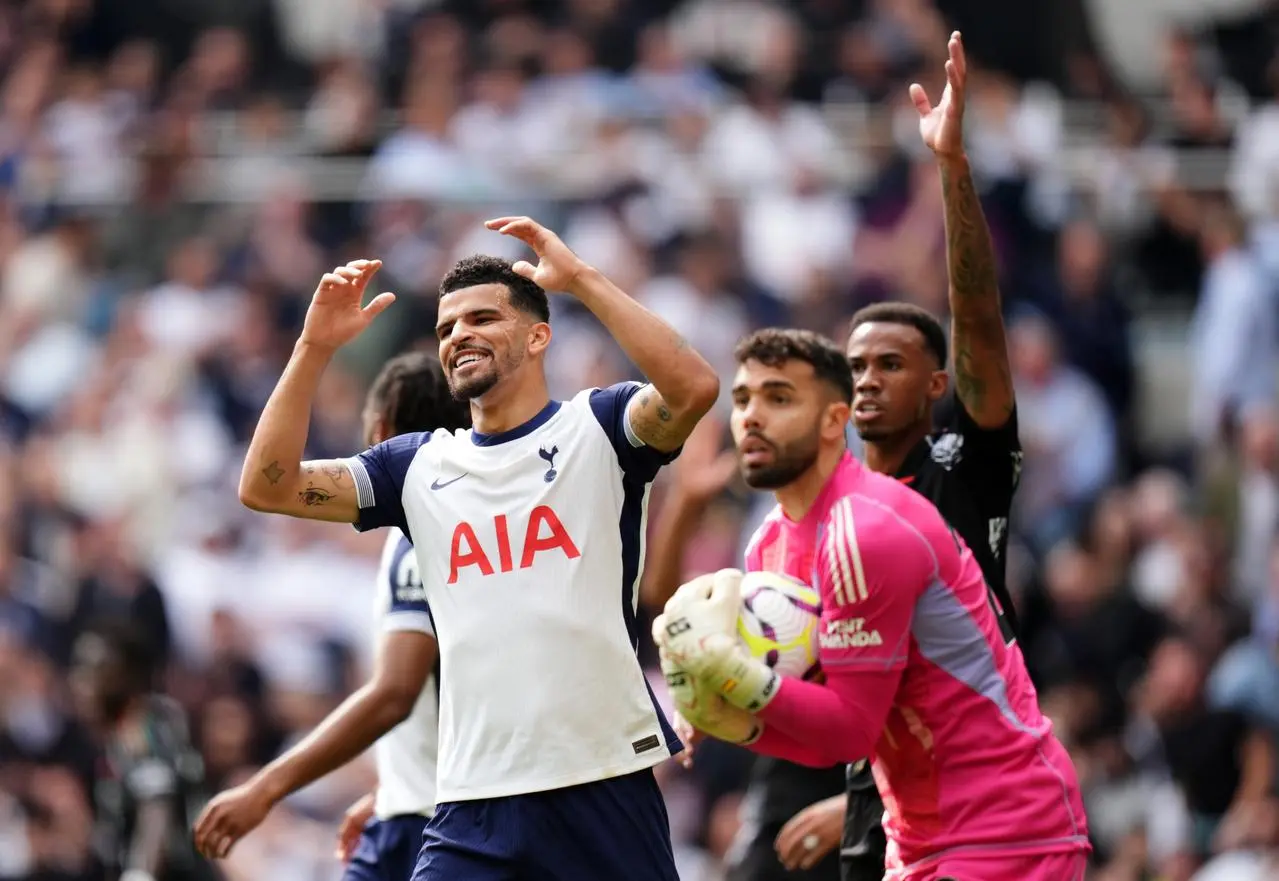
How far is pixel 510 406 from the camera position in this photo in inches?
262

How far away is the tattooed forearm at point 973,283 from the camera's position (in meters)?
6.92

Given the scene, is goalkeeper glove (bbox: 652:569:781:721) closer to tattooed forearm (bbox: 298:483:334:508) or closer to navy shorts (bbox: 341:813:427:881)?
tattooed forearm (bbox: 298:483:334:508)

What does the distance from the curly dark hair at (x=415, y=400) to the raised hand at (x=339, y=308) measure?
1.06 m

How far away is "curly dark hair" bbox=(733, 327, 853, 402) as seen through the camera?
650 cm

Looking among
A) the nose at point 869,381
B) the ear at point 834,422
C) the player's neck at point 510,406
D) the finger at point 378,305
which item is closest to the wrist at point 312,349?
the finger at point 378,305

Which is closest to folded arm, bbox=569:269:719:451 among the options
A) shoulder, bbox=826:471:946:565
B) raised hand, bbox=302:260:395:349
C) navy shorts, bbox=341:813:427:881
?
shoulder, bbox=826:471:946:565

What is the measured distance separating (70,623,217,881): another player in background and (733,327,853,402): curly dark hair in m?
4.28

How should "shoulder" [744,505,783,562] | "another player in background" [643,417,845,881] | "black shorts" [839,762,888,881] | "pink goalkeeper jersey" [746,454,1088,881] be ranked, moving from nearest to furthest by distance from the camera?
"pink goalkeeper jersey" [746,454,1088,881] → "shoulder" [744,505,783,562] → "black shorts" [839,762,888,881] → "another player in background" [643,417,845,881]

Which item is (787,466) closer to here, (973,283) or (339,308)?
(973,283)

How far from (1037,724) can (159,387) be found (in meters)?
11.4

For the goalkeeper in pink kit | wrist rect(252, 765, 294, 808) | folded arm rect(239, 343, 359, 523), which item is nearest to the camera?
the goalkeeper in pink kit

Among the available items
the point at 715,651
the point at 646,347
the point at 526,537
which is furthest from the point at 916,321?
the point at 715,651

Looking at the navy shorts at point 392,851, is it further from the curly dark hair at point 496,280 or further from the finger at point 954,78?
the finger at point 954,78

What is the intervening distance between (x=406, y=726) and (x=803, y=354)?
225 cm
